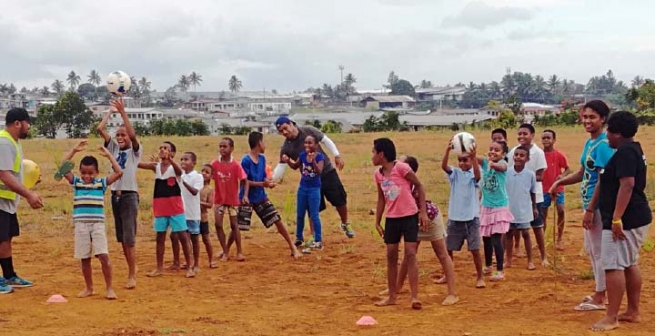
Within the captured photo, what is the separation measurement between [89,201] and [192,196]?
1.79m

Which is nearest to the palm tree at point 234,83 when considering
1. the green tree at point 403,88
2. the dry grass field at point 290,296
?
the green tree at point 403,88

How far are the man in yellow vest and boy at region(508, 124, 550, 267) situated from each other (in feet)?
17.0

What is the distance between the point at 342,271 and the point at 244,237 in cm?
287

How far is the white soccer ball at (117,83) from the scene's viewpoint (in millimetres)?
8586

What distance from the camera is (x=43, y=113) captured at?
46562 millimetres

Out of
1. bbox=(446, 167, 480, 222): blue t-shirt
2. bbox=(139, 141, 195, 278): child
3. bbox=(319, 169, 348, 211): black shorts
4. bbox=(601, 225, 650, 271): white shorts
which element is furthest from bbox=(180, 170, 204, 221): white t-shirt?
bbox=(601, 225, 650, 271): white shorts

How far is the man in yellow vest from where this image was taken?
8.05m

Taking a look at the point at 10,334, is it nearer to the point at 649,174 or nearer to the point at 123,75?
the point at 123,75

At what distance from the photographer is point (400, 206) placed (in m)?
7.48

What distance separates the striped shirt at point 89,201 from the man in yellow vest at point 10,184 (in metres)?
0.35

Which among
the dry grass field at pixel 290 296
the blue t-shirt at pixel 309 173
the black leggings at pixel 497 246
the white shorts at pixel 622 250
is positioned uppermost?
the blue t-shirt at pixel 309 173

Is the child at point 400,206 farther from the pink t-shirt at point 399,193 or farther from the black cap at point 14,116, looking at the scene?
the black cap at point 14,116

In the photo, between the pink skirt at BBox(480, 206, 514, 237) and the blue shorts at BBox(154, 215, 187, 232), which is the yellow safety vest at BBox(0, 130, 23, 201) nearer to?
the blue shorts at BBox(154, 215, 187, 232)

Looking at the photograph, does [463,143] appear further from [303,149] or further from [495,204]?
[303,149]
